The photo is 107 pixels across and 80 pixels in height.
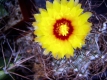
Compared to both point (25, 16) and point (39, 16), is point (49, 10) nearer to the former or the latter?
point (39, 16)

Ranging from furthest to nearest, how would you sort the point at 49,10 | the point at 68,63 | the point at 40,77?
1. the point at 40,77
2. the point at 68,63
3. the point at 49,10

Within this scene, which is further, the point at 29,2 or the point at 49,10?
the point at 29,2

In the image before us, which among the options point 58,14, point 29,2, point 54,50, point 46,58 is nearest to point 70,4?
point 58,14

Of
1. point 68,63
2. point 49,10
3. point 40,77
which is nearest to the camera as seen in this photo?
point 49,10

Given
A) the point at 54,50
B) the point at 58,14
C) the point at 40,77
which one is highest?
the point at 58,14

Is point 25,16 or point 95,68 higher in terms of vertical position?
point 25,16
